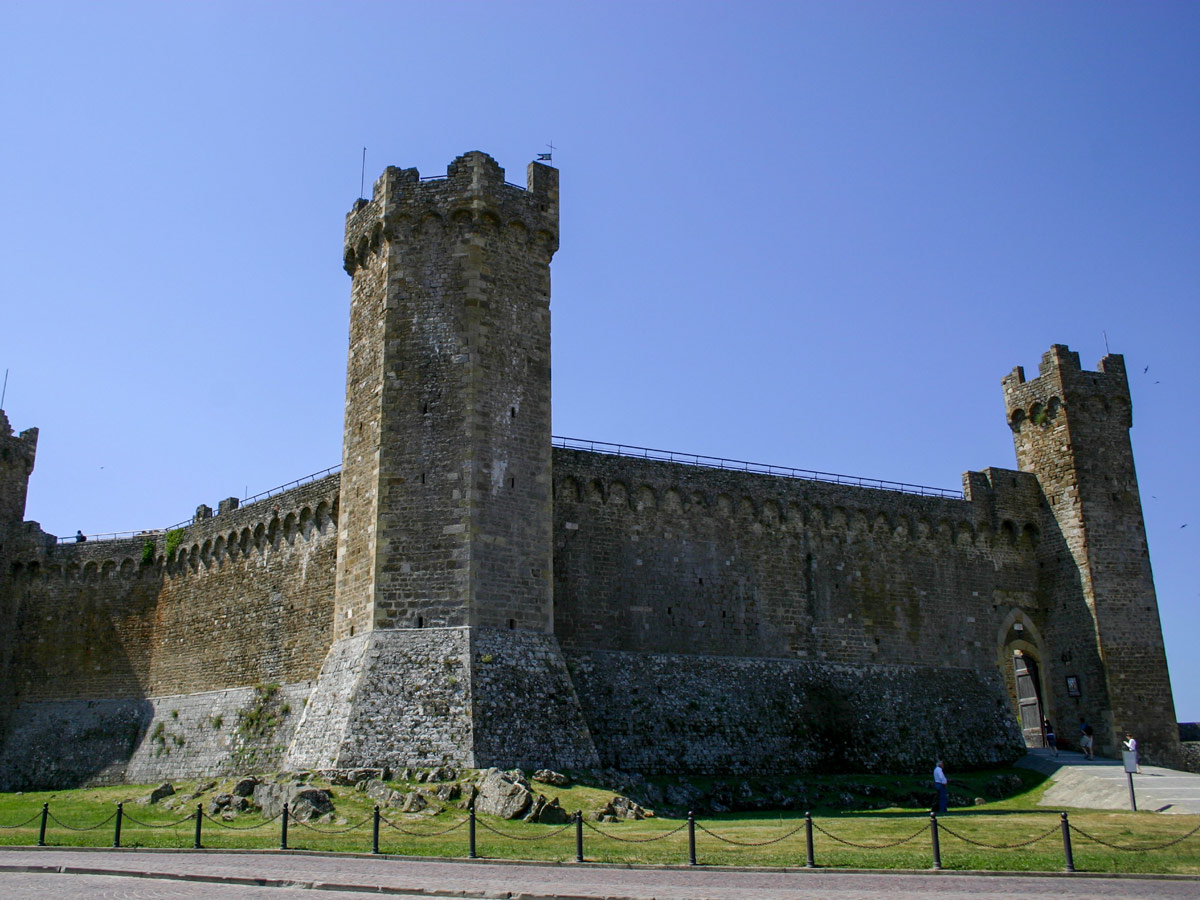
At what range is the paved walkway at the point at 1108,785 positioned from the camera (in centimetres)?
2388

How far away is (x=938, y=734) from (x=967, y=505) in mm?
7692

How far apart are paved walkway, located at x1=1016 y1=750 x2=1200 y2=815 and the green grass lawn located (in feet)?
5.06

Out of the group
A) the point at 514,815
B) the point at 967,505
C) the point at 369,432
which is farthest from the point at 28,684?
the point at 967,505

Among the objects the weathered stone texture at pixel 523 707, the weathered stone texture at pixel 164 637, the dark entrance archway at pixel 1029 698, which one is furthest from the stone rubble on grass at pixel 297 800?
the dark entrance archway at pixel 1029 698

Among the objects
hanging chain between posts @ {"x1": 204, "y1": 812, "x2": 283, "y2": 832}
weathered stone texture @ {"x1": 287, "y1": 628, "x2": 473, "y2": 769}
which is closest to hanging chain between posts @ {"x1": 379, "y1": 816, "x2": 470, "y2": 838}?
hanging chain between posts @ {"x1": 204, "y1": 812, "x2": 283, "y2": 832}

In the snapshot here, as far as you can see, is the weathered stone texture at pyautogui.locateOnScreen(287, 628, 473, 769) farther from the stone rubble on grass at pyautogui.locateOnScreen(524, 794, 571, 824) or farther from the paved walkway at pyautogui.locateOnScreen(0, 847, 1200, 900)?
the paved walkway at pyautogui.locateOnScreen(0, 847, 1200, 900)

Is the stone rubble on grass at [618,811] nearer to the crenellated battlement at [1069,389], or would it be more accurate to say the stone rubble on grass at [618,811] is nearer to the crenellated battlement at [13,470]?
the crenellated battlement at [1069,389]

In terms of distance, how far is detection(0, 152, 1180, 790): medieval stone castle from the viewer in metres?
22.5

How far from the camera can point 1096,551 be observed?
32.7 m

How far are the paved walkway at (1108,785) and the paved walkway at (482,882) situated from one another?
11.4 metres

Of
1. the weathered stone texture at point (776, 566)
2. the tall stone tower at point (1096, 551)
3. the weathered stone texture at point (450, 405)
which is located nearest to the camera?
the weathered stone texture at point (450, 405)

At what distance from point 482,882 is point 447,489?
1111 cm

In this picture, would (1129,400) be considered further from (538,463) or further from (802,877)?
(802,877)

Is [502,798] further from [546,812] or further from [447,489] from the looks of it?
[447,489]
